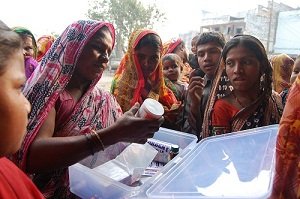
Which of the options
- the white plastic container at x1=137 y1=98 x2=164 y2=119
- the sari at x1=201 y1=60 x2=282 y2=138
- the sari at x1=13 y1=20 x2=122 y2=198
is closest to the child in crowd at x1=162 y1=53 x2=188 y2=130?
the sari at x1=201 y1=60 x2=282 y2=138

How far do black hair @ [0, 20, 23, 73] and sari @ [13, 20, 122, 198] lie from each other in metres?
0.53

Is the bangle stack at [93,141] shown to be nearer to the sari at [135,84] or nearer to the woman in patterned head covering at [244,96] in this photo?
the woman in patterned head covering at [244,96]

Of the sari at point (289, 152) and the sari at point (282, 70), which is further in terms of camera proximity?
the sari at point (282, 70)

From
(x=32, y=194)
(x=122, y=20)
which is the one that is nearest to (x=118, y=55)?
(x=122, y=20)

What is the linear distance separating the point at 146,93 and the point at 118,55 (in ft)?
52.3

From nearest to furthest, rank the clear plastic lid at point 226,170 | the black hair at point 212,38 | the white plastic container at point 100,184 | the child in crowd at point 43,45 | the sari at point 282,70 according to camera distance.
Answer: the clear plastic lid at point 226,170 → the white plastic container at point 100,184 → the black hair at point 212,38 → the sari at point 282,70 → the child in crowd at point 43,45

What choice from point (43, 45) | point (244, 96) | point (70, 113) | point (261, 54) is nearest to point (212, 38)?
point (261, 54)

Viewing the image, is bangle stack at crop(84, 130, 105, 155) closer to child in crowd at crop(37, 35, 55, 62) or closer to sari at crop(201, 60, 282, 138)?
sari at crop(201, 60, 282, 138)

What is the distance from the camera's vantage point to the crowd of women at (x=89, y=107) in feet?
2.06

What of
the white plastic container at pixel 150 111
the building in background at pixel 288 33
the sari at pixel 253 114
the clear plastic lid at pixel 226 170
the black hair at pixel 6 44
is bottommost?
the building in background at pixel 288 33

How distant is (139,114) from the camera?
3.69ft

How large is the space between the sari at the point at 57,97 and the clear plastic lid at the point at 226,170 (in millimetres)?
559

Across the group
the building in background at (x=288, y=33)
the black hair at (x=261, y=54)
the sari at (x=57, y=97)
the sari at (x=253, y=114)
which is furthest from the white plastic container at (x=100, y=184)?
the building in background at (x=288, y=33)

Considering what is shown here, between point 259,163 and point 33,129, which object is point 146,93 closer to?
point 33,129
